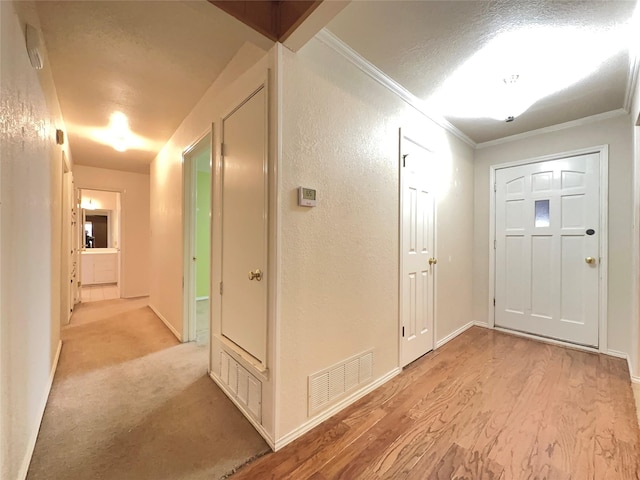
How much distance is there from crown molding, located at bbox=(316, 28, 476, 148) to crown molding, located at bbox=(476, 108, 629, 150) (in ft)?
2.76

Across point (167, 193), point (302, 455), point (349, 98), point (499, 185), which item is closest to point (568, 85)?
point (499, 185)

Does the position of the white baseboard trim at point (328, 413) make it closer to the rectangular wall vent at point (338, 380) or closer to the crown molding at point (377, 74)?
the rectangular wall vent at point (338, 380)

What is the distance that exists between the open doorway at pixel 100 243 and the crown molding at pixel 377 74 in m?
5.99

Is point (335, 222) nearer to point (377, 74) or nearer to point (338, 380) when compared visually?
point (338, 380)

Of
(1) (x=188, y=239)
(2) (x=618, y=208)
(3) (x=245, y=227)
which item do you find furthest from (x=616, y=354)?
(1) (x=188, y=239)

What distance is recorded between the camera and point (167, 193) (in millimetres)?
3393

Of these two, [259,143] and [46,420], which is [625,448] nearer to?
[259,143]

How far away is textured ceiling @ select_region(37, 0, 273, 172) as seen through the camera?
1.50 m

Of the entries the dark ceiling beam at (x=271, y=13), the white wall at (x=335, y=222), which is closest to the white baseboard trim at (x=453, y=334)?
the white wall at (x=335, y=222)

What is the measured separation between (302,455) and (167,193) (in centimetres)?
325

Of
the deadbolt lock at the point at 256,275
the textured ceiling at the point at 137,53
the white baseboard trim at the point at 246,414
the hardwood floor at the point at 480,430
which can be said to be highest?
the textured ceiling at the point at 137,53

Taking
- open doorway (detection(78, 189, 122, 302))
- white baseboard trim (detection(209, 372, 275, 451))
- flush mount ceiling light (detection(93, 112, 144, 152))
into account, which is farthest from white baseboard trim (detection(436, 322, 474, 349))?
open doorway (detection(78, 189, 122, 302))

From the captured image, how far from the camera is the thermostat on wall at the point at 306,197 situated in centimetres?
154

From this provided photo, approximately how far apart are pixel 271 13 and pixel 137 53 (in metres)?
1.10
